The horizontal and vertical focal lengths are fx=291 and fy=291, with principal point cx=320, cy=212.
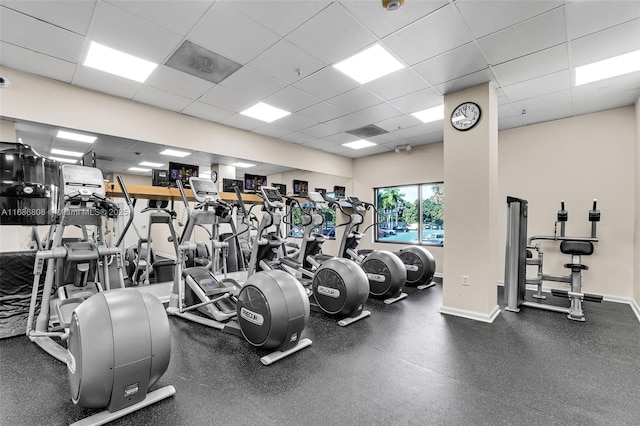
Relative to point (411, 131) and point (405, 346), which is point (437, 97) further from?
point (405, 346)

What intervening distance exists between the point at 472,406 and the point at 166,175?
4.77 metres

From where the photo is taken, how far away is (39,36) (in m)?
2.86

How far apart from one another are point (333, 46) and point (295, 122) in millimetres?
2381

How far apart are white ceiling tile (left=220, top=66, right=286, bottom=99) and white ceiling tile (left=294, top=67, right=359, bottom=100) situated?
1.12 feet

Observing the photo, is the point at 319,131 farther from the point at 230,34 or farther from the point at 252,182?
the point at 230,34

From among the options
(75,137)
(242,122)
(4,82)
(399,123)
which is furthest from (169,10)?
(399,123)

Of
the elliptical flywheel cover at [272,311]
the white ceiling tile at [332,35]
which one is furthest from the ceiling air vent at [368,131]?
the elliptical flywheel cover at [272,311]

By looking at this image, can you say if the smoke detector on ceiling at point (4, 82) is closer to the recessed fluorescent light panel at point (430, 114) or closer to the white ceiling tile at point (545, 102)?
the recessed fluorescent light panel at point (430, 114)

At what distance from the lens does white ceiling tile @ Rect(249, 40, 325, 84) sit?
3.16 m

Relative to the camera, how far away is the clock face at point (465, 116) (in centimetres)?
387

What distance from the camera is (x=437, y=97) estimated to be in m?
4.34

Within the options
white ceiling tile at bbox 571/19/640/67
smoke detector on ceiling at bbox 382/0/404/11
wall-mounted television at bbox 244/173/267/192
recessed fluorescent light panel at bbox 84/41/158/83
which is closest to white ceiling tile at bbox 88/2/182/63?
recessed fluorescent light panel at bbox 84/41/158/83

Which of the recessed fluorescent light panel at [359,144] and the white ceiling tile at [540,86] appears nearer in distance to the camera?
the white ceiling tile at [540,86]

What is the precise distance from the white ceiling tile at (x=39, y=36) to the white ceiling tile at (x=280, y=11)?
1.79 m
